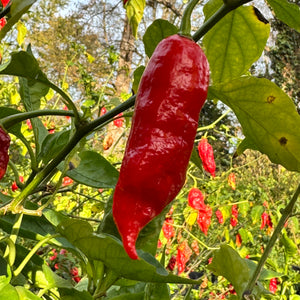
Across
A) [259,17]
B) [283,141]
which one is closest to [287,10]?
[259,17]

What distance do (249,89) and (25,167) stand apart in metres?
2.35

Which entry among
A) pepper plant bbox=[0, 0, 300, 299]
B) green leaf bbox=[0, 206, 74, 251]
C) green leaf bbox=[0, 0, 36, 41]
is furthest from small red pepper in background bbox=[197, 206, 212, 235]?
green leaf bbox=[0, 0, 36, 41]

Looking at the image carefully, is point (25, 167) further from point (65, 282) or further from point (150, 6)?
point (150, 6)

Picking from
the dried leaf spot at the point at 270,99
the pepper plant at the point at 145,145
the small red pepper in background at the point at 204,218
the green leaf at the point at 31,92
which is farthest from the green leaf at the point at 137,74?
the small red pepper in background at the point at 204,218

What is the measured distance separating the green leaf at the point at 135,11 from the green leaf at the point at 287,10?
8.1 inches

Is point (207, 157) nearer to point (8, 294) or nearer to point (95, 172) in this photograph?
point (95, 172)

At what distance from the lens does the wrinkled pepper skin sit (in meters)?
0.31

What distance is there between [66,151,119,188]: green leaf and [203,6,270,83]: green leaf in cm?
16

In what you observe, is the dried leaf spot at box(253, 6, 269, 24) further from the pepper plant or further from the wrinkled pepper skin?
the wrinkled pepper skin

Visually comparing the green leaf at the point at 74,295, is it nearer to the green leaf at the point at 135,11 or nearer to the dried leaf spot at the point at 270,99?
the dried leaf spot at the point at 270,99

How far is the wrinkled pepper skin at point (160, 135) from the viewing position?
0.31 meters

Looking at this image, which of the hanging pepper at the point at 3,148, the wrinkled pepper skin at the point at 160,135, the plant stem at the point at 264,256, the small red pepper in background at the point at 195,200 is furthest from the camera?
the small red pepper in background at the point at 195,200

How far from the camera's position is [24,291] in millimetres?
399

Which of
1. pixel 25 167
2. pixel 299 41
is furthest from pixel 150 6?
pixel 25 167
